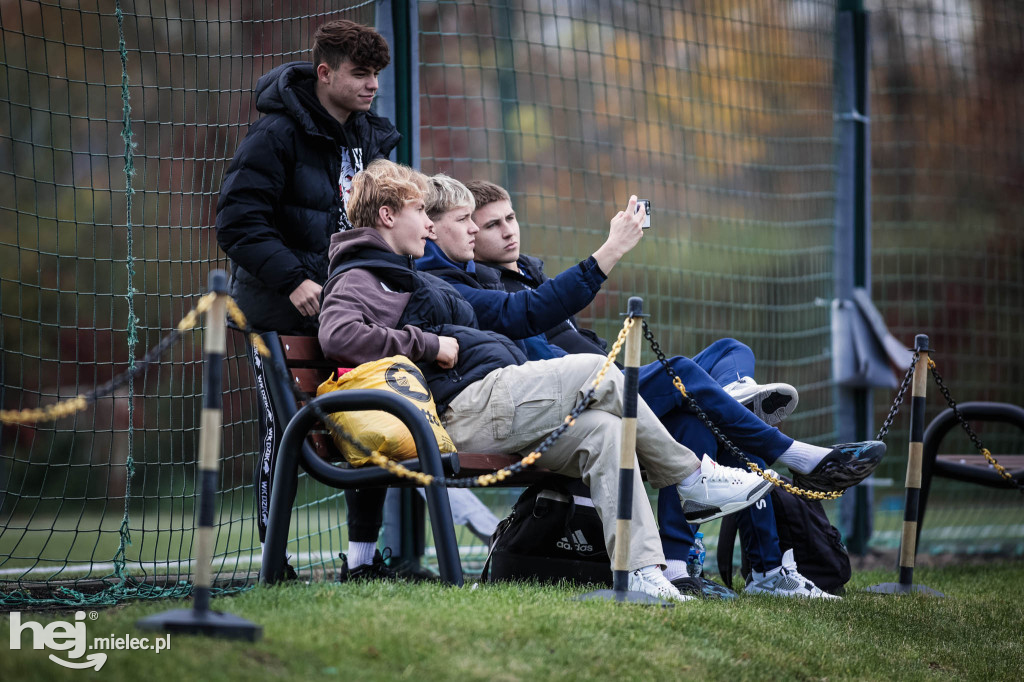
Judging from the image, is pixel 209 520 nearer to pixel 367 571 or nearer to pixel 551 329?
pixel 367 571

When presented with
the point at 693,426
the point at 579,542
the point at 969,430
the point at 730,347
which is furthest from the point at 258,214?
the point at 969,430

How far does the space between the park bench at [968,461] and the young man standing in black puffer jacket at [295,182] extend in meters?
3.28

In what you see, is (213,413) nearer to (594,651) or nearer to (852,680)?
(594,651)

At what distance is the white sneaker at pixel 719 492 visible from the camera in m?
4.09

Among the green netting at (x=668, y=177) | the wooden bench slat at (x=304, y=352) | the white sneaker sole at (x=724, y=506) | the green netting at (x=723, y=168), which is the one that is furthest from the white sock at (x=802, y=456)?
the green netting at (x=723, y=168)

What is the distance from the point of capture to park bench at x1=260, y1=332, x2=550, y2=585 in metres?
3.61

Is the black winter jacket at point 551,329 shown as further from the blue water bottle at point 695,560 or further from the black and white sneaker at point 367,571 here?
the black and white sneaker at point 367,571

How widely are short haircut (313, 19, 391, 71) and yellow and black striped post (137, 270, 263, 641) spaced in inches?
74.5

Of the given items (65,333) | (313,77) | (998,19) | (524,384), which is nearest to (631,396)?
(524,384)

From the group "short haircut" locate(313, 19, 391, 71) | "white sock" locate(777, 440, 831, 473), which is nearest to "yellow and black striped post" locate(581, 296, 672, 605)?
"white sock" locate(777, 440, 831, 473)

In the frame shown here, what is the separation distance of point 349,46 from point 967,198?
22.8 feet

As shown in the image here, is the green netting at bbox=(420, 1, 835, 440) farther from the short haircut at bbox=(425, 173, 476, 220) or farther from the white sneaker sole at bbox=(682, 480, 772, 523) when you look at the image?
the white sneaker sole at bbox=(682, 480, 772, 523)

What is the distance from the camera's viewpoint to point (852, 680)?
3.43m

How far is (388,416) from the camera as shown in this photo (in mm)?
3807
